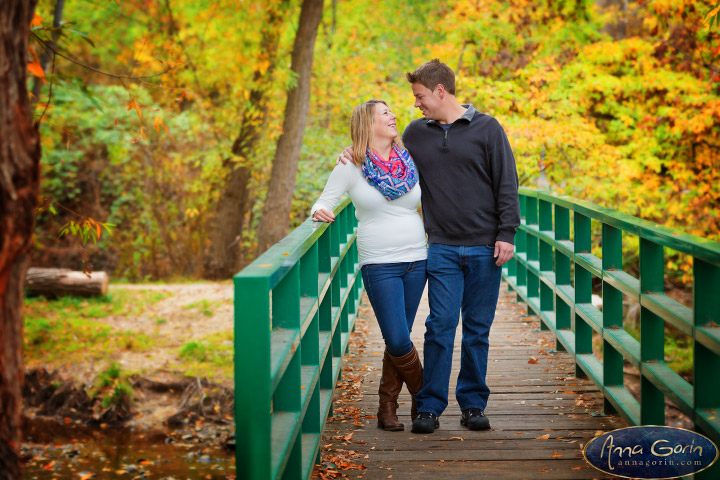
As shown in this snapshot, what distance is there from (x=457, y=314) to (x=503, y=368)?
6.28 ft

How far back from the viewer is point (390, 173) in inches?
168

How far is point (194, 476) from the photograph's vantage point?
787 centimetres

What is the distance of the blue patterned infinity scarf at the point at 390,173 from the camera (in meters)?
4.27

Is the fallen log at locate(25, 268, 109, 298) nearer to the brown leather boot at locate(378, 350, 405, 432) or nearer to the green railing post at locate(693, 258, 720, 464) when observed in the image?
the brown leather boot at locate(378, 350, 405, 432)

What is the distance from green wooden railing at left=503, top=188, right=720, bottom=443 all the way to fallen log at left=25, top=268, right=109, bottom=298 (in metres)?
7.42

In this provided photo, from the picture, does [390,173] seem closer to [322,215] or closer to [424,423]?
[322,215]

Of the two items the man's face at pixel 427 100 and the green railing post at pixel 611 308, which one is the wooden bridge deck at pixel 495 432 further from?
the man's face at pixel 427 100

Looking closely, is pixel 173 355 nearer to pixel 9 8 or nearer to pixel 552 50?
pixel 9 8

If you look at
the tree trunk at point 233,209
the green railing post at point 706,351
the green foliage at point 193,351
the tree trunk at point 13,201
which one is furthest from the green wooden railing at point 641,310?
the tree trunk at point 233,209

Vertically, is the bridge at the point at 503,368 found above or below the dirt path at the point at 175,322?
above

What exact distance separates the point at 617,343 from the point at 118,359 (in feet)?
24.0

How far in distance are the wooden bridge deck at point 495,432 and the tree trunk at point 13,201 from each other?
2.17 m

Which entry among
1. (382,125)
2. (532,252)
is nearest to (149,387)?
(532,252)

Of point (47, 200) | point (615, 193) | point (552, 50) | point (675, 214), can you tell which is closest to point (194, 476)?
point (47, 200)
